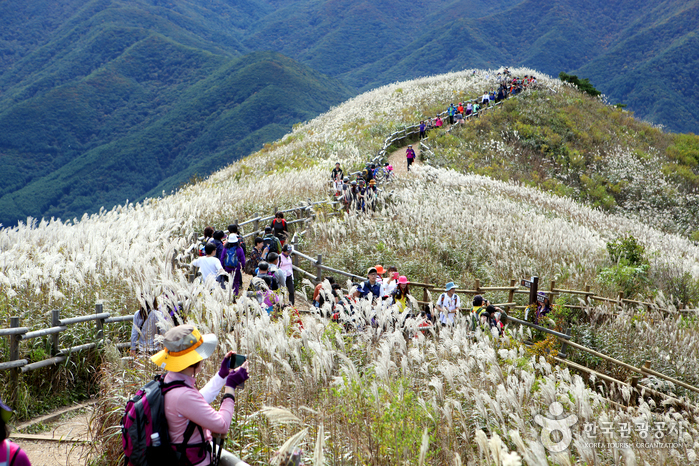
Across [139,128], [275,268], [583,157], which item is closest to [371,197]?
[275,268]

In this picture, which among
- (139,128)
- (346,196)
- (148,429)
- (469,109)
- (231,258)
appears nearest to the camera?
(148,429)

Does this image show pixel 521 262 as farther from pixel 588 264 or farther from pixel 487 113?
pixel 487 113

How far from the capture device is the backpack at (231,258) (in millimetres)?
7867

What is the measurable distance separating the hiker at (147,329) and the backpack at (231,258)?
2747mm

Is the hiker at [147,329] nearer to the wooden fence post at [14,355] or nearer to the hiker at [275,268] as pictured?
the wooden fence post at [14,355]

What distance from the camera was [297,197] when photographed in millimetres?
14812

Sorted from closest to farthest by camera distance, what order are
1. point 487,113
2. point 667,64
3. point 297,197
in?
point 297,197, point 487,113, point 667,64

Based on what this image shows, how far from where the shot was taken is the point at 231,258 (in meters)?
7.88

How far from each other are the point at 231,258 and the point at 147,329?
3.20m

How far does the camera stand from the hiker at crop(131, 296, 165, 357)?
444 cm

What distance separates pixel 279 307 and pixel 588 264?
307 inches

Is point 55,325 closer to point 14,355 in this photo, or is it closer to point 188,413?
point 14,355

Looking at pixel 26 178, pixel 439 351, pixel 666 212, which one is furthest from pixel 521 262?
pixel 26 178

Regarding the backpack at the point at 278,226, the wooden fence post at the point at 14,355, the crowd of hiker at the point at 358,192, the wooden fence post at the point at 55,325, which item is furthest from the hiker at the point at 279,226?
the wooden fence post at the point at 14,355
